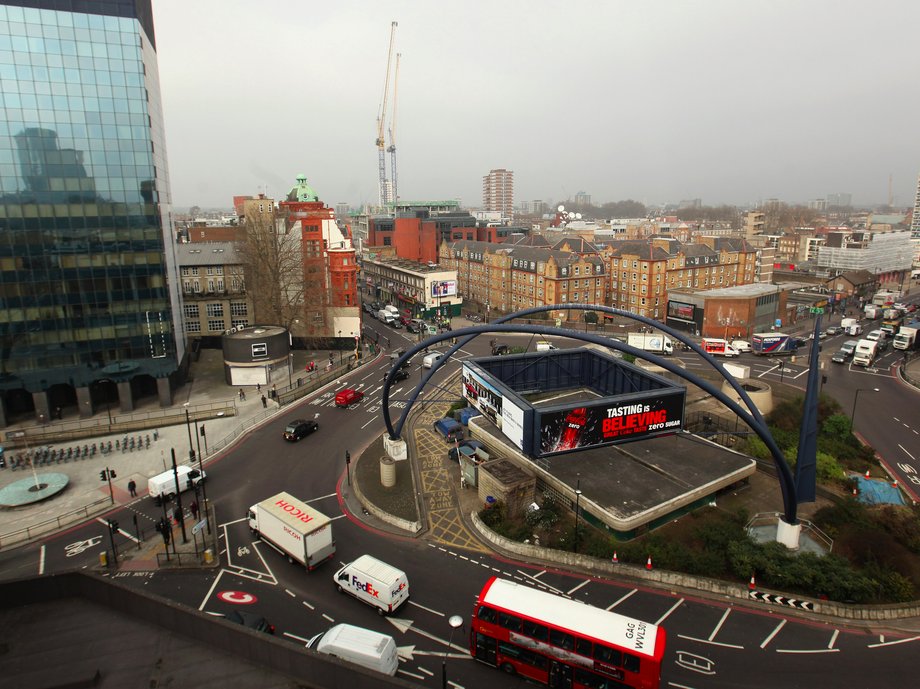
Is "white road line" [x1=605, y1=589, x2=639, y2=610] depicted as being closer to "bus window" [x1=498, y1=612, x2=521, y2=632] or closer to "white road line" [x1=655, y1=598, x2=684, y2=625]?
"white road line" [x1=655, y1=598, x2=684, y2=625]

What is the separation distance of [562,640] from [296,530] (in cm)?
1346

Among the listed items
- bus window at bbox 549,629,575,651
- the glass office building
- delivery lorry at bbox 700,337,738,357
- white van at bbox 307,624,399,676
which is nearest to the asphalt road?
white van at bbox 307,624,399,676

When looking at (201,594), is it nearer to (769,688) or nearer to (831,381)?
(769,688)

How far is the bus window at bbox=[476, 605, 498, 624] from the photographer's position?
19312 mm

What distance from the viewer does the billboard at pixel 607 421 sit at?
26438mm

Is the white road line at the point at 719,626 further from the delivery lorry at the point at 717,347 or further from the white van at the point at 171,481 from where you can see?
the delivery lorry at the point at 717,347

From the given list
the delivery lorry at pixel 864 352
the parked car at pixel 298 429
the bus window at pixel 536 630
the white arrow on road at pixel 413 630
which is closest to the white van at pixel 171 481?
the parked car at pixel 298 429

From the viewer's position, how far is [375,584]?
22594 millimetres

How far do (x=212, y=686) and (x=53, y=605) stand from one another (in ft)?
21.6

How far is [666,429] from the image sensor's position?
2802 cm

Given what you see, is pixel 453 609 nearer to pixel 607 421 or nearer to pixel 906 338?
pixel 607 421

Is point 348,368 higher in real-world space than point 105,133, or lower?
lower

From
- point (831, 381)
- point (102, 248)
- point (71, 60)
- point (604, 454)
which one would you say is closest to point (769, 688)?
point (604, 454)

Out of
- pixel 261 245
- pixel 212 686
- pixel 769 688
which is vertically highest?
pixel 261 245
